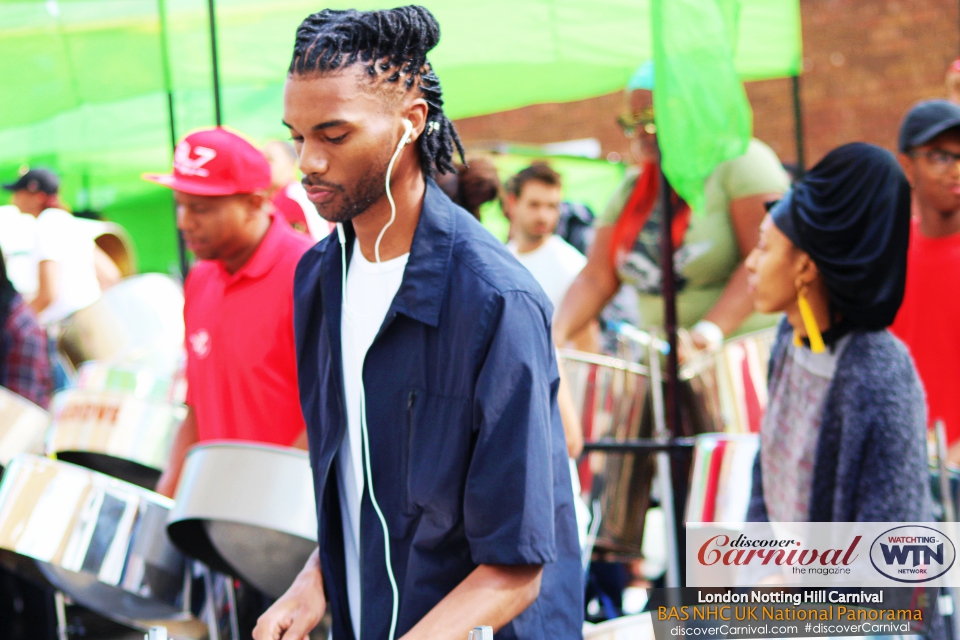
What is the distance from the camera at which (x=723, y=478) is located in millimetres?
1730

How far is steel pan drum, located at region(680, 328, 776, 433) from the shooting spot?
2.05m

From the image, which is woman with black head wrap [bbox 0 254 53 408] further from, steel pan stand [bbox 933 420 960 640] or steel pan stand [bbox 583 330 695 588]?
steel pan stand [bbox 933 420 960 640]

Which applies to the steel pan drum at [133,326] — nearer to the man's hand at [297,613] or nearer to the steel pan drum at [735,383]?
the steel pan drum at [735,383]

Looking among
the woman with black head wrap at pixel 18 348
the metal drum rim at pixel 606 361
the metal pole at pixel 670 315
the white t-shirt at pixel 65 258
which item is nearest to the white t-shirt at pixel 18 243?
the white t-shirt at pixel 65 258

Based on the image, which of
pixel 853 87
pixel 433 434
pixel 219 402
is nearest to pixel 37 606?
pixel 219 402

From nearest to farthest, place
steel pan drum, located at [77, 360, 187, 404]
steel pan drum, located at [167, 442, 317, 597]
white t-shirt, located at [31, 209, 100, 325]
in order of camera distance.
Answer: steel pan drum, located at [167, 442, 317, 597] < steel pan drum, located at [77, 360, 187, 404] < white t-shirt, located at [31, 209, 100, 325]

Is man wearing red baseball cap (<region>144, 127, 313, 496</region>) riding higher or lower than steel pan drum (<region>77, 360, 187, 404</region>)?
higher

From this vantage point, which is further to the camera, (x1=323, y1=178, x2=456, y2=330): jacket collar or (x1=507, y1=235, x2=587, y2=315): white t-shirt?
(x1=507, y1=235, x2=587, y2=315): white t-shirt

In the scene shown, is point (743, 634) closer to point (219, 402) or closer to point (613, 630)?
point (613, 630)

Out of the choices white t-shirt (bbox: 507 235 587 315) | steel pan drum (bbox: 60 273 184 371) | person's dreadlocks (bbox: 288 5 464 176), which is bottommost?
steel pan drum (bbox: 60 273 184 371)

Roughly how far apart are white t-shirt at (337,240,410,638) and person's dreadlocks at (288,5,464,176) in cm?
12

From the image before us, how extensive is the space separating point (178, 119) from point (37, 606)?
146 centimetres

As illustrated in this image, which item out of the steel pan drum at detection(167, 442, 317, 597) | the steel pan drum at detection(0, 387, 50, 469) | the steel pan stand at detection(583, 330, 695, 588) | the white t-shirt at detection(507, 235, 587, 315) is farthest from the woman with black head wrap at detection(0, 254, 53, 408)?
the steel pan stand at detection(583, 330, 695, 588)

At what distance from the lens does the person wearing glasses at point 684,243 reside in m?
2.40
